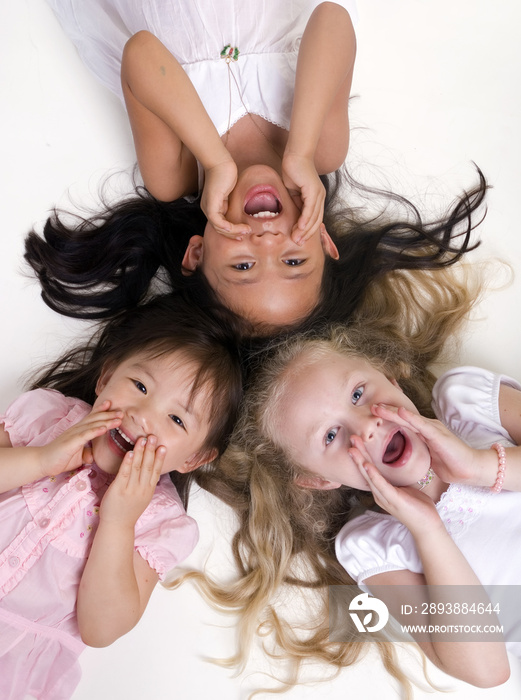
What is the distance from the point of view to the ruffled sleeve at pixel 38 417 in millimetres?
1439

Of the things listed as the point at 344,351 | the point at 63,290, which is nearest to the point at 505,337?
the point at 344,351

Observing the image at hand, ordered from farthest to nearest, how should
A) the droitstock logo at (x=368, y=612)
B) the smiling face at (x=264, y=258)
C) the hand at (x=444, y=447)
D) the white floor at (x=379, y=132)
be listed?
the white floor at (x=379, y=132) → the droitstock logo at (x=368, y=612) → the smiling face at (x=264, y=258) → the hand at (x=444, y=447)

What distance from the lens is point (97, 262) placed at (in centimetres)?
166

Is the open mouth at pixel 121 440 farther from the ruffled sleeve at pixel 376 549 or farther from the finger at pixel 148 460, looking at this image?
the ruffled sleeve at pixel 376 549

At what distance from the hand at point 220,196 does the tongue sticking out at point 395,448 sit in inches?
19.8

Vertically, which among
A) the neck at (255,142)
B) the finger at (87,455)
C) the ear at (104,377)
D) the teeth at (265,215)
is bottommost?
the finger at (87,455)

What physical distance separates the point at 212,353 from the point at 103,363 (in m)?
0.27

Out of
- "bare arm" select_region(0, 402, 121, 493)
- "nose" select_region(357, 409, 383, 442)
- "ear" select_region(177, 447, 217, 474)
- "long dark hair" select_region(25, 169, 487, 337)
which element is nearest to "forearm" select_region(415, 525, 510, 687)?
"nose" select_region(357, 409, 383, 442)

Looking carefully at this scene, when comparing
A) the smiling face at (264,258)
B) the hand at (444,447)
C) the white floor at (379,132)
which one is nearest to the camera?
the hand at (444,447)

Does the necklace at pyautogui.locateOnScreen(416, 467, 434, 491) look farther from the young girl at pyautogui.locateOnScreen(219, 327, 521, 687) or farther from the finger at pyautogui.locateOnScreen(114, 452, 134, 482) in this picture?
the finger at pyautogui.locateOnScreen(114, 452, 134, 482)

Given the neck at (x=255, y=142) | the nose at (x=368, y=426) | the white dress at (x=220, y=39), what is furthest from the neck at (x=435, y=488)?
the white dress at (x=220, y=39)

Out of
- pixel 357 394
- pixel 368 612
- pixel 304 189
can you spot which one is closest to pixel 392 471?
pixel 357 394

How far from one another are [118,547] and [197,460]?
0.24 m

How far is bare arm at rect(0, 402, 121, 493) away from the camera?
4.23 feet
